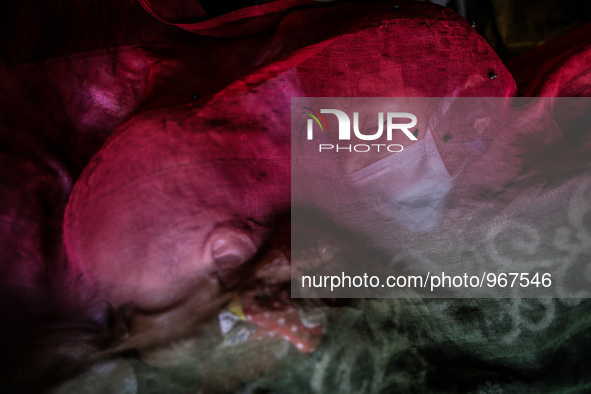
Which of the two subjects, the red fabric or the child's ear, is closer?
the child's ear

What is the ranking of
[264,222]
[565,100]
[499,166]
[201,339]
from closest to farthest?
[201,339], [264,222], [499,166], [565,100]

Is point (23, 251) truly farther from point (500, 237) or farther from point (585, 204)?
point (585, 204)

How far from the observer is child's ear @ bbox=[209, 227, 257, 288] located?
857mm

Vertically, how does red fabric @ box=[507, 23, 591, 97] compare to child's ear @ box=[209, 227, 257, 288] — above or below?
above

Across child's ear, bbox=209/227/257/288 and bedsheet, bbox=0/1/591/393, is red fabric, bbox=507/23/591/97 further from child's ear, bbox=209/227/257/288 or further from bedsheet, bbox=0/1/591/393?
child's ear, bbox=209/227/257/288

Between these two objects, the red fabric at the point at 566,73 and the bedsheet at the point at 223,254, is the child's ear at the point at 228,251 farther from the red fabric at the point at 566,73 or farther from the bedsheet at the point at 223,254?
the red fabric at the point at 566,73

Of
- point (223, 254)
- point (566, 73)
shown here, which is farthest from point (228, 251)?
point (566, 73)

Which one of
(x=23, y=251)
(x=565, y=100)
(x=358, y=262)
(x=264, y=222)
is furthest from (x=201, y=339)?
(x=565, y=100)

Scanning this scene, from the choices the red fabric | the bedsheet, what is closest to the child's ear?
the bedsheet

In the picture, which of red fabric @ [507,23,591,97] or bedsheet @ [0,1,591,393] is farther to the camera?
red fabric @ [507,23,591,97]

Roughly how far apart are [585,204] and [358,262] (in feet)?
2.09

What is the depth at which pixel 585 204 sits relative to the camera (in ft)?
3.27

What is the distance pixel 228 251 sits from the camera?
0.87 m

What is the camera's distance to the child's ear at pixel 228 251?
33.7 inches
